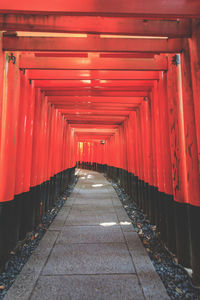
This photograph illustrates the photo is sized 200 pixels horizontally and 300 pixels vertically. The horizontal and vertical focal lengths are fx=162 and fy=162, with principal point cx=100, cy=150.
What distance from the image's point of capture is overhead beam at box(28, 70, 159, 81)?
11.0ft

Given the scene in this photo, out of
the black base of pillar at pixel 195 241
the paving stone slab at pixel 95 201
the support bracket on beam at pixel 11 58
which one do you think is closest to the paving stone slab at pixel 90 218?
the paving stone slab at pixel 95 201

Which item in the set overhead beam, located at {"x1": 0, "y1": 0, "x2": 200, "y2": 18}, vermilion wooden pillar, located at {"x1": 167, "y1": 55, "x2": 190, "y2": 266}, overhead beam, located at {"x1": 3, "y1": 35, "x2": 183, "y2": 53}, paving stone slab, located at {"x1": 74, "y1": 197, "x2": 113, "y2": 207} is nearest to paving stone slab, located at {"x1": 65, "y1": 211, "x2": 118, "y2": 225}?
paving stone slab, located at {"x1": 74, "y1": 197, "x2": 113, "y2": 207}

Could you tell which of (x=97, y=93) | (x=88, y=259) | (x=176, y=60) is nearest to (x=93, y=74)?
(x=97, y=93)

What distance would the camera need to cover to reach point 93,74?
3367mm

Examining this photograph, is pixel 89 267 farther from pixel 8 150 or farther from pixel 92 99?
pixel 92 99

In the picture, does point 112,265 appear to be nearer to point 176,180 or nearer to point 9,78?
point 176,180

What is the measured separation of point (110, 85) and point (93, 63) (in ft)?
3.01

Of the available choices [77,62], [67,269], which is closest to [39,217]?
[67,269]

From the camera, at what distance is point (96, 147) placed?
59.6 feet

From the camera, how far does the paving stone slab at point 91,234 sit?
321 centimetres

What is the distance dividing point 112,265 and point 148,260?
0.60 meters

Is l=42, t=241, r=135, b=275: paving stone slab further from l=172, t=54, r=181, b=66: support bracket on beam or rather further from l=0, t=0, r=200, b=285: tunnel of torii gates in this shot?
l=172, t=54, r=181, b=66: support bracket on beam

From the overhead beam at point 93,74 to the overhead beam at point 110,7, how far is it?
4.69 ft

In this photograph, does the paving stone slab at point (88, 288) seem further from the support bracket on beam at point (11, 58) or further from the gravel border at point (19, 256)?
the support bracket on beam at point (11, 58)
